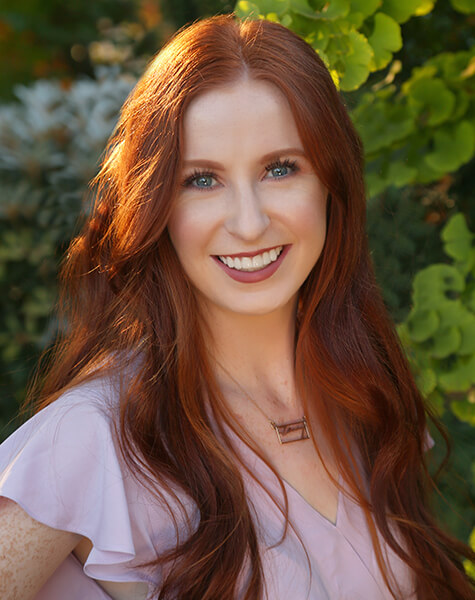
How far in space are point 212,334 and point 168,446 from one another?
0.31m

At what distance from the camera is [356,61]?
5.51ft

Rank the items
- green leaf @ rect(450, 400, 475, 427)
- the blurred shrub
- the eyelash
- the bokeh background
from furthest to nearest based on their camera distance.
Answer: the blurred shrub < green leaf @ rect(450, 400, 475, 427) < the bokeh background < the eyelash

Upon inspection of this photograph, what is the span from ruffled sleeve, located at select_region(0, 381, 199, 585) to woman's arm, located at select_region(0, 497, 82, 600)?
0.02 m

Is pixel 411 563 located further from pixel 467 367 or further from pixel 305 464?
pixel 467 367

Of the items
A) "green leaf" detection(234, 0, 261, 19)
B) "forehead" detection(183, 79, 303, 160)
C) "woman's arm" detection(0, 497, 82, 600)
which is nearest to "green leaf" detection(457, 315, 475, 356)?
"forehead" detection(183, 79, 303, 160)

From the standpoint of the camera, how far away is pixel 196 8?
9.95ft

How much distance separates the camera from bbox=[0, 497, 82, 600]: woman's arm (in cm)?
123

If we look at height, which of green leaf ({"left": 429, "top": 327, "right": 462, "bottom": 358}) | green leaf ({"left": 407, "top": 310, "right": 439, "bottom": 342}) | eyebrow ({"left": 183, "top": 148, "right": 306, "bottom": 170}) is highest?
eyebrow ({"left": 183, "top": 148, "right": 306, "bottom": 170})

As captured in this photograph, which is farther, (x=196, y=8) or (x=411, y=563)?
(x=196, y=8)

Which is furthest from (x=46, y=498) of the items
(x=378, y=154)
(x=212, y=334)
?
(x=378, y=154)

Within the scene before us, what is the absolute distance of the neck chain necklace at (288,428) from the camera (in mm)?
1668

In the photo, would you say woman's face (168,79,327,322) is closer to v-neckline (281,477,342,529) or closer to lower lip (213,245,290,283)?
lower lip (213,245,290,283)

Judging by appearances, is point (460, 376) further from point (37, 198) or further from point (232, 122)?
point (37, 198)

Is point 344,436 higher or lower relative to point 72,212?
lower
